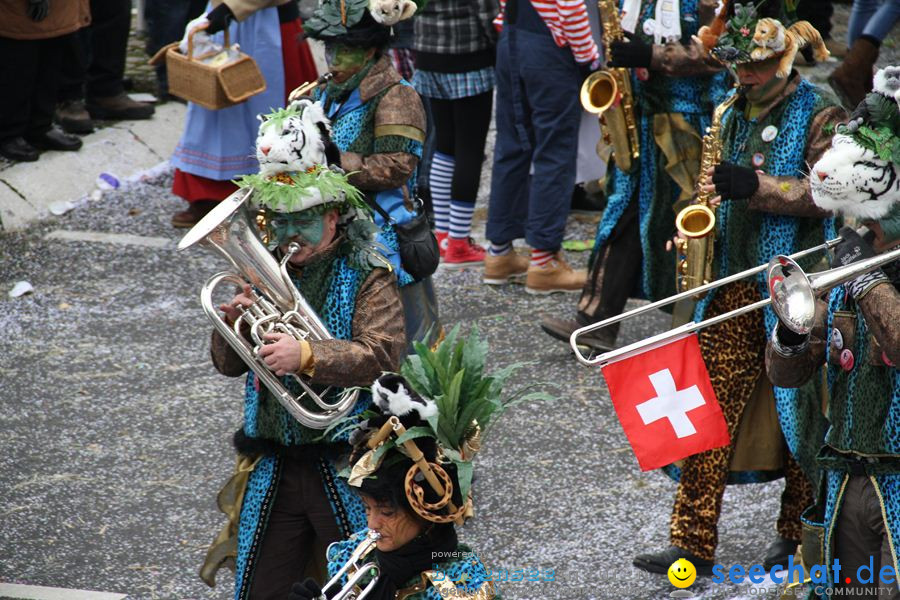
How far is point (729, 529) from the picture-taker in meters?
5.15

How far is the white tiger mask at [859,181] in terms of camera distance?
345 centimetres

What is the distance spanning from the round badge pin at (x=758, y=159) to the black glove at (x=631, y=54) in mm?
1227

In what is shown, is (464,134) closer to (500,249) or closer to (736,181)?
(500,249)

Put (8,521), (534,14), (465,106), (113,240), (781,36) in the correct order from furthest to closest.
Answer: (113,240) < (465,106) < (534,14) < (8,521) < (781,36)

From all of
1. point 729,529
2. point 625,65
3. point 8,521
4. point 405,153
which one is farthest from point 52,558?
point 625,65

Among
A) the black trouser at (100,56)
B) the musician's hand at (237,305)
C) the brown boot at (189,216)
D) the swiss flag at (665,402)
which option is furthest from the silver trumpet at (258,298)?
the black trouser at (100,56)

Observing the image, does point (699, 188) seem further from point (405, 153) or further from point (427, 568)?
point (427, 568)

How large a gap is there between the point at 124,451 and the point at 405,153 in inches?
76.5

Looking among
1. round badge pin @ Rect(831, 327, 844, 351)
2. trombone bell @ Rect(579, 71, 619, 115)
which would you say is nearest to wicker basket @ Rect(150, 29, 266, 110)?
trombone bell @ Rect(579, 71, 619, 115)

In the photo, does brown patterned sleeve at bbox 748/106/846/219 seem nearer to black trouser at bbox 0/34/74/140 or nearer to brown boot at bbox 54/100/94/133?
black trouser at bbox 0/34/74/140

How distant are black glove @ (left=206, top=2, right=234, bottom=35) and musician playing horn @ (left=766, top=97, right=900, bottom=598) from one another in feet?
15.3

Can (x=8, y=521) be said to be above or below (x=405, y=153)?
below

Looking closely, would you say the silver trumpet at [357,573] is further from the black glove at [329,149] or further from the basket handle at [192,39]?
the basket handle at [192,39]

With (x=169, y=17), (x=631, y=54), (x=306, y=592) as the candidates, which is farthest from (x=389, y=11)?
(x=169, y=17)
